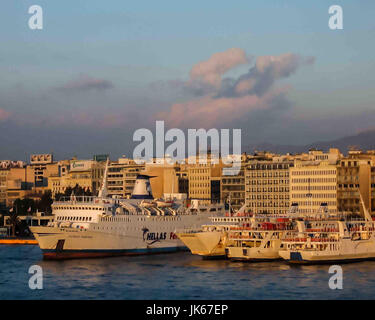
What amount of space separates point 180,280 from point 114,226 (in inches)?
832

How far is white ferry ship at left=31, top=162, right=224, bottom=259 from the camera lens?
70.9 m

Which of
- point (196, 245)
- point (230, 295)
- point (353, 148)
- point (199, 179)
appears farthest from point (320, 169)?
point (230, 295)

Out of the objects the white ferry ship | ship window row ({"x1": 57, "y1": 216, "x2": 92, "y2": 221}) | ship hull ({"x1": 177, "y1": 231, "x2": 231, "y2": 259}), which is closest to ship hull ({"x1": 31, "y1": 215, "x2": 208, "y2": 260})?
the white ferry ship

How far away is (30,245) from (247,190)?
32769 mm

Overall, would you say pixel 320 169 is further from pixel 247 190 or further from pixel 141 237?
pixel 141 237

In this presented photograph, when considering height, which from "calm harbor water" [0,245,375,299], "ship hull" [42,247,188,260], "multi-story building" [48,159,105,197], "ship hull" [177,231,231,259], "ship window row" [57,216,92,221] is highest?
"multi-story building" [48,159,105,197]

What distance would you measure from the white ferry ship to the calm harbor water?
2379 mm

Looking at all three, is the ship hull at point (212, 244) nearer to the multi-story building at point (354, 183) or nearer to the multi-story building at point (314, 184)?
the multi-story building at point (314, 184)

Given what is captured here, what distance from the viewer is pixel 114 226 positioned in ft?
245

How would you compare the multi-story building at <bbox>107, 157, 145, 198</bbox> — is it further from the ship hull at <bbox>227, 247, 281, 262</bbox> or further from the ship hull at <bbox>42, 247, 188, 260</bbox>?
the ship hull at <bbox>227, 247, 281, 262</bbox>

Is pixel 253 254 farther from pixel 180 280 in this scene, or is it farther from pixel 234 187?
pixel 234 187

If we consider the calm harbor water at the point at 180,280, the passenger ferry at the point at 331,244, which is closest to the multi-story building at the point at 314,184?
the passenger ferry at the point at 331,244

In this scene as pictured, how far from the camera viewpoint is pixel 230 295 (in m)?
47.3

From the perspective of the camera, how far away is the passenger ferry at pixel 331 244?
6266 cm
